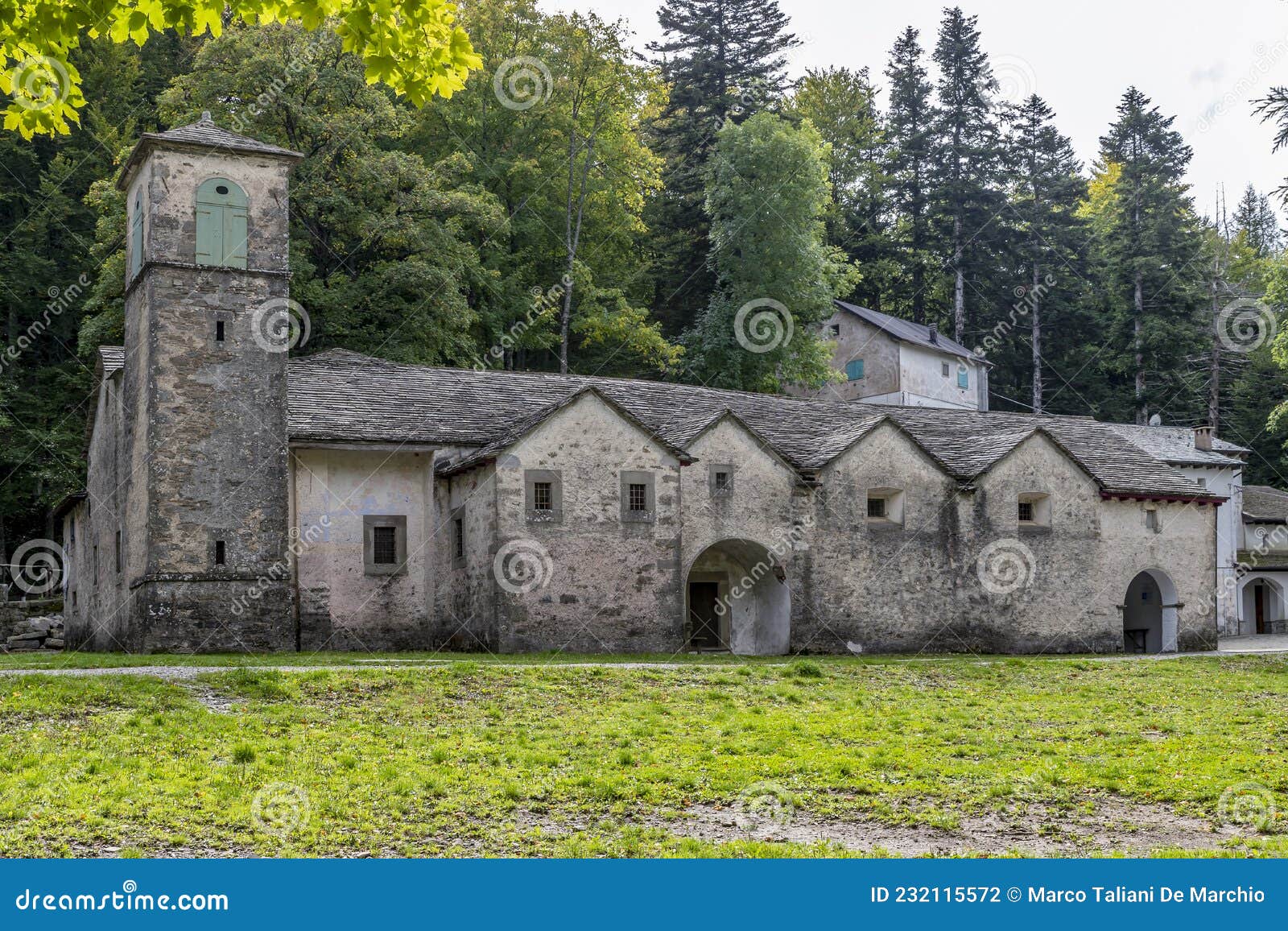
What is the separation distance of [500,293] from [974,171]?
31719mm

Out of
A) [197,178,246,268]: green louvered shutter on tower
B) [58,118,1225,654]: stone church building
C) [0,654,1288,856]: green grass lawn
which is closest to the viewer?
[0,654,1288,856]: green grass lawn

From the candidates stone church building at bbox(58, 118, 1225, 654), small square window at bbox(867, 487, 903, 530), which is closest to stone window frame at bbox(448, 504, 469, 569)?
stone church building at bbox(58, 118, 1225, 654)

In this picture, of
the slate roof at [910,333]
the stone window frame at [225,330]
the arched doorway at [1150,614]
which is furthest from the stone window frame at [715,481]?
the slate roof at [910,333]

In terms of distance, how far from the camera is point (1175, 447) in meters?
55.0

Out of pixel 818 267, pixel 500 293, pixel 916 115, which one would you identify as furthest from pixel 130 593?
pixel 916 115

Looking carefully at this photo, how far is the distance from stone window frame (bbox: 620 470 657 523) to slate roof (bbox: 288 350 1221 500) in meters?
1.05

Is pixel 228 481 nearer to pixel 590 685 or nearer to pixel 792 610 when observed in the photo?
pixel 590 685

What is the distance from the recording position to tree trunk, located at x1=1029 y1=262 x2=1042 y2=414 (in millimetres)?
68250

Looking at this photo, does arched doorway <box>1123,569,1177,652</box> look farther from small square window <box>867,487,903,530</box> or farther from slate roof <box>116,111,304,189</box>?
slate roof <box>116,111,304,189</box>

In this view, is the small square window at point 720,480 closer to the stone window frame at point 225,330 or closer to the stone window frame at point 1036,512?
the stone window frame at point 1036,512

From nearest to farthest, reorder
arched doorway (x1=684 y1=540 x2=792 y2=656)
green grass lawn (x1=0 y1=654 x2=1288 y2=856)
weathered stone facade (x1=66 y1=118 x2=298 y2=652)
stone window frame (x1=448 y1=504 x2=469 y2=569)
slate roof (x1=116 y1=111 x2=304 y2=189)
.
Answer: green grass lawn (x1=0 y1=654 x2=1288 y2=856) → weathered stone facade (x1=66 y1=118 x2=298 y2=652) → slate roof (x1=116 y1=111 x2=304 y2=189) → stone window frame (x1=448 y1=504 x2=469 y2=569) → arched doorway (x1=684 y1=540 x2=792 y2=656)

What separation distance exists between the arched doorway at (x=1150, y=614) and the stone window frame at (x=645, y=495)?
15.5 meters

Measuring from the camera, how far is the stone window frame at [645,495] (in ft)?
101

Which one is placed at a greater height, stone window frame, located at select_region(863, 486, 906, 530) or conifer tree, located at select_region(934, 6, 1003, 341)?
conifer tree, located at select_region(934, 6, 1003, 341)
